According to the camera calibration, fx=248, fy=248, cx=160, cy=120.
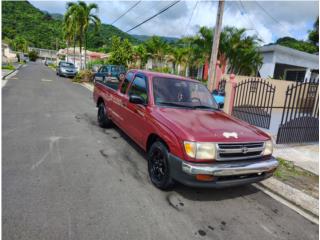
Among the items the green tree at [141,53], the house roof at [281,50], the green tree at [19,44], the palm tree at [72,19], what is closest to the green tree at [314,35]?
the house roof at [281,50]

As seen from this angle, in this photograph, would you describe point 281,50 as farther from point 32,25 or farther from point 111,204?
point 32,25

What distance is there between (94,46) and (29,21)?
1041 inches

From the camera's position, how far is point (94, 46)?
2904 inches

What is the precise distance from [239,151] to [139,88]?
7.99ft

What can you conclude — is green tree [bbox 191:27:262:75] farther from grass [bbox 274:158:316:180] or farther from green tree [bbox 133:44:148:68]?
grass [bbox 274:158:316:180]

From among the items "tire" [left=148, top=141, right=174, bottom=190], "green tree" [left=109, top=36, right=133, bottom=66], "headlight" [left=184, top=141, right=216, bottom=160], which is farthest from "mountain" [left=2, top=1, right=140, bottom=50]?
"headlight" [left=184, top=141, right=216, bottom=160]

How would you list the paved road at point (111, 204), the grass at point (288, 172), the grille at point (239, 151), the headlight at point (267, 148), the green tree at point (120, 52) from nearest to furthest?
the paved road at point (111, 204), the grille at point (239, 151), the headlight at point (267, 148), the grass at point (288, 172), the green tree at point (120, 52)

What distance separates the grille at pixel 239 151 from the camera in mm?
3352

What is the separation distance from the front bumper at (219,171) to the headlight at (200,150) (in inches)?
4.3

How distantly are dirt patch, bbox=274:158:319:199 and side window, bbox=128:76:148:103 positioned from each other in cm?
307

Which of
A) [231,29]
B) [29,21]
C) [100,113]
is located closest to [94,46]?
[29,21]

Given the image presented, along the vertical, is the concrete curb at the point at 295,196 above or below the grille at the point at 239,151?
below

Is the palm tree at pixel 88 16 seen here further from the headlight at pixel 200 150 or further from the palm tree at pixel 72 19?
the headlight at pixel 200 150

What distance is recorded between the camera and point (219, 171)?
326cm
